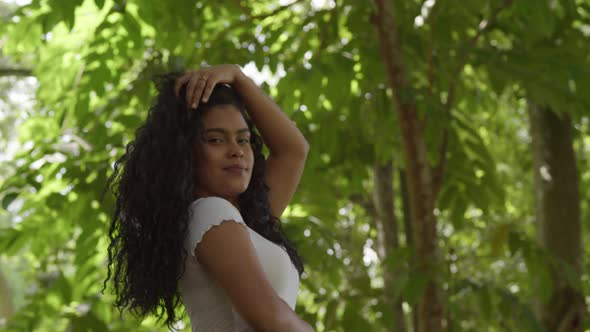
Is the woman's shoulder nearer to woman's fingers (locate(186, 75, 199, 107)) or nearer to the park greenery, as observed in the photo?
woman's fingers (locate(186, 75, 199, 107))

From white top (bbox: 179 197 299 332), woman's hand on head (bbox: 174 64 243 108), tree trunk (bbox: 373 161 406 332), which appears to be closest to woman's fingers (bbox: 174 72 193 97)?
woman's hand on head (bbox: 174 64 243 108)

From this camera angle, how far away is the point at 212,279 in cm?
188

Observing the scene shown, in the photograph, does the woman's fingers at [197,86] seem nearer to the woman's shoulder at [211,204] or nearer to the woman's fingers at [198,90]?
the woman's fingers at [198,90]

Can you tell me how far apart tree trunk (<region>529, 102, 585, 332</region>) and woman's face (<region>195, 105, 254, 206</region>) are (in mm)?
3301

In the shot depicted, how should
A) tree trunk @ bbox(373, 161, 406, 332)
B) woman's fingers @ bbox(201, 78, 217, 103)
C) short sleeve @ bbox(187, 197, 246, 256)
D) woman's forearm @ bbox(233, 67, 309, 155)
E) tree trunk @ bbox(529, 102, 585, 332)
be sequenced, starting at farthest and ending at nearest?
1. tree trunk @ bbox(373, 161, 406, 332)
2. tree trunk @ bbox(529, 102, 585, 332)
3. woman's forearm @ bbox(233, 67, 309, 155)
4. woman's fingers @ bbox(201, 78, 217, 103)
5. short sleeve @ bbox(187, 197, 246, 256)

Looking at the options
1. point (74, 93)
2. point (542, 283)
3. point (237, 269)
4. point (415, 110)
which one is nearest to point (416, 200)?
point (415, 110)

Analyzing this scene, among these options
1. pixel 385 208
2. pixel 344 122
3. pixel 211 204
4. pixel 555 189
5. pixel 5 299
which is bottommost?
pixel 5 299

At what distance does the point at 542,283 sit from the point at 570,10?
1.23 m

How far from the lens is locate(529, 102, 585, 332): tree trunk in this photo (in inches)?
202

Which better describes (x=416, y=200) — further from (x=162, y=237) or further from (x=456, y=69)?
(x=162, y=237)

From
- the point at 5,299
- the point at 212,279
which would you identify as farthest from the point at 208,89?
the point at 5,299

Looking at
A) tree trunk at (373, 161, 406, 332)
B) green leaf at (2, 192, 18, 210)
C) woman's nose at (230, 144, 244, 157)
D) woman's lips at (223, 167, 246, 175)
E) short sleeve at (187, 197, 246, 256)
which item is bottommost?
tree trunk at (373, 161, 406, 332)

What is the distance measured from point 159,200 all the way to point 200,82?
1.01ft

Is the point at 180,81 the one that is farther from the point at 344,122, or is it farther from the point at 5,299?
the point at 5,299
